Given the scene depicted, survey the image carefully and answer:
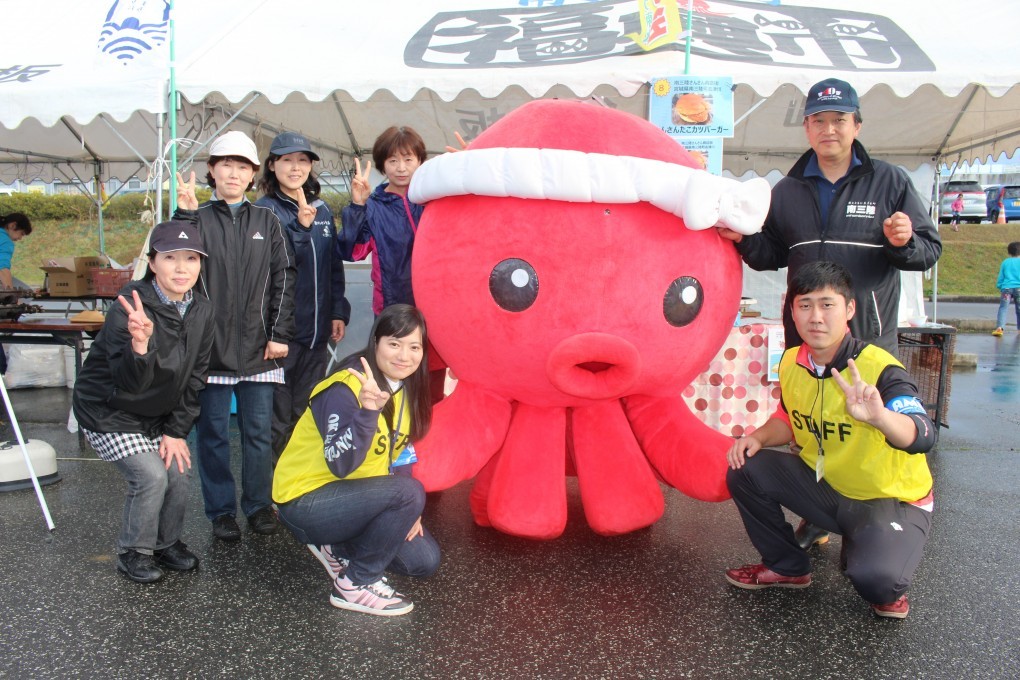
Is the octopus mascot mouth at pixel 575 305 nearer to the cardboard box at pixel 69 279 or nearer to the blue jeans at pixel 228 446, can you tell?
the blue jeans at pixel 228 446

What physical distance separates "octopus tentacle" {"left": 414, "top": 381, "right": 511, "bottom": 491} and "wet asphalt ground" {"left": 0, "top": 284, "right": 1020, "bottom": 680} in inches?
15.4

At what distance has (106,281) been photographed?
6969mm

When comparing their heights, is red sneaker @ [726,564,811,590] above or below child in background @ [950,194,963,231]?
below

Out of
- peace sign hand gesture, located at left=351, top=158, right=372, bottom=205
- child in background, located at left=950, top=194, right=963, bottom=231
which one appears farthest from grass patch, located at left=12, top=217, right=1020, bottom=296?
peace sign hand gesture, located at left=351, top=158, right=372, bottom=205

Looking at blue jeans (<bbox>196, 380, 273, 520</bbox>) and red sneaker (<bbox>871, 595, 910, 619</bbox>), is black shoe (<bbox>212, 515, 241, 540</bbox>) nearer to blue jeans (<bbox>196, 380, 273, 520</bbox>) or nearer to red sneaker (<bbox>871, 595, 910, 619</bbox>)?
blue jeans (<bbox>196, 380, 273, 520</bbox>)

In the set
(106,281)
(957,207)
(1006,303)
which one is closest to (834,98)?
(106,281)

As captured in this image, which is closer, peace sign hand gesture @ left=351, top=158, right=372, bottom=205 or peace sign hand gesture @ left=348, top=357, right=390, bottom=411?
peace sign hand gesture @ left=348, top=357, right=390, bottom=411

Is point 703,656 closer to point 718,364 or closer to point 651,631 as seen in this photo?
point 651,631

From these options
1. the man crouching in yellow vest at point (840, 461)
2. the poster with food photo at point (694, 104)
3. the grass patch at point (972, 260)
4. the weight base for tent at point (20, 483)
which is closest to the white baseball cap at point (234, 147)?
the weight base for tent at point (20, 483)

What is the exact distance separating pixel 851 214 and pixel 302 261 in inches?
89.1

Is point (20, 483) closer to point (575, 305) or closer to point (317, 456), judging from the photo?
point (317, 456)

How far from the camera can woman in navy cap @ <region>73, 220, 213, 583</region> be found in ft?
8.20

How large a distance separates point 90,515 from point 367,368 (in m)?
1.85

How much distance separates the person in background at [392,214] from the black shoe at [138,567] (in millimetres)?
1300
